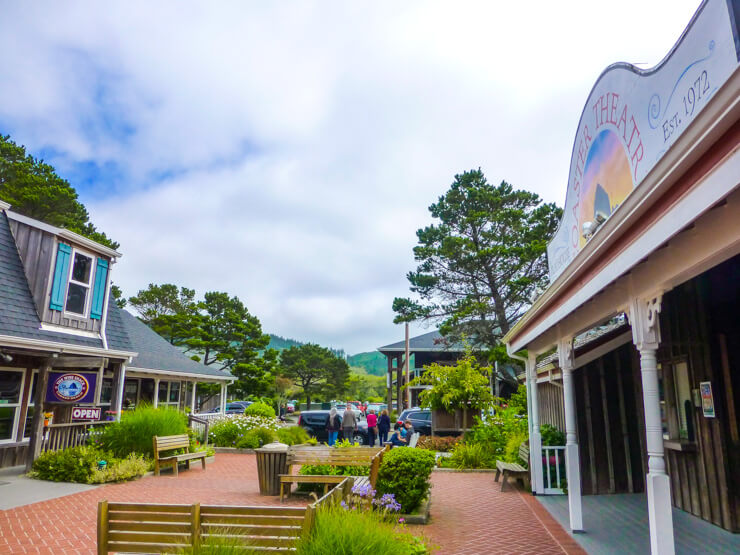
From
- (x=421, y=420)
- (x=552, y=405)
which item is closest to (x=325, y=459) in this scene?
(x=552, y=405)

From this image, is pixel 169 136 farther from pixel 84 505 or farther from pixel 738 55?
pixel 738 55

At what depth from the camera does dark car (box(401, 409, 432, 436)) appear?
20078mm

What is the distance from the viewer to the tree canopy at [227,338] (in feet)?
118

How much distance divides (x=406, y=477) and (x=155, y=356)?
15000 mm

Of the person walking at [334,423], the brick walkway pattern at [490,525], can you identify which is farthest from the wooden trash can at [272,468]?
the person walking at [334,423]

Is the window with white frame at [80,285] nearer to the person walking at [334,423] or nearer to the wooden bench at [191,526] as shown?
A: the person walking at [334,423]

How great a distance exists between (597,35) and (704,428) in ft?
23.0

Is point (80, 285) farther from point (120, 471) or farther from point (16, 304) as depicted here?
point (120, 471)

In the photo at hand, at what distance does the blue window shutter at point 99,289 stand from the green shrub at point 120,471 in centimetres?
400

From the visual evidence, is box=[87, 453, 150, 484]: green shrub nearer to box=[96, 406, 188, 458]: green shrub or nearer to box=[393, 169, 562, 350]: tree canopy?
box=[96, 406, 188, 458]: green shrub

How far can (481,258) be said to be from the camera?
27.0 m

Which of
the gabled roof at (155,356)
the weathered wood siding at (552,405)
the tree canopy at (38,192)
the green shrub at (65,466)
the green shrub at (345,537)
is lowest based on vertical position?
the green shrub at (65,466)

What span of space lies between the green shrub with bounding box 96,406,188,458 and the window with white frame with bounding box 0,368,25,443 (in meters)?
2.02

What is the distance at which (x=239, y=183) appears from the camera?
73.6 feet
